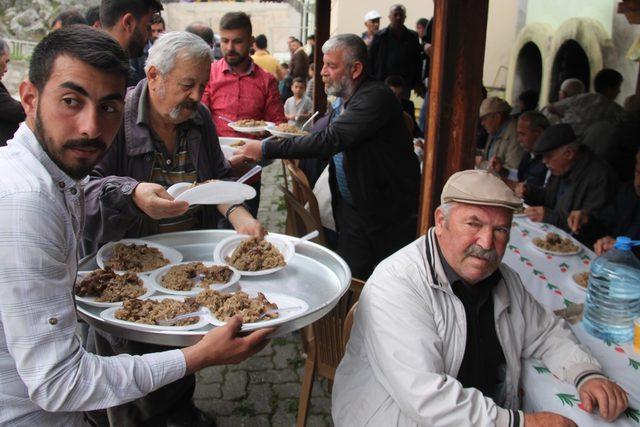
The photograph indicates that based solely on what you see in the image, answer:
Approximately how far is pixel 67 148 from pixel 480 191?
1415mm

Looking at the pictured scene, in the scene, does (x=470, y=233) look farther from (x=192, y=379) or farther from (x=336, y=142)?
(x=336, y=142)

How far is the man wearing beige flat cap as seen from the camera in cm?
618

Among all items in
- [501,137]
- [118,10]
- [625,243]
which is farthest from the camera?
[501,137]

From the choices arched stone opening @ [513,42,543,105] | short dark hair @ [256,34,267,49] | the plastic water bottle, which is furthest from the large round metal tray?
arched stone opening @ [513,42,543,105]

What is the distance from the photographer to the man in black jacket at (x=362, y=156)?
385cm

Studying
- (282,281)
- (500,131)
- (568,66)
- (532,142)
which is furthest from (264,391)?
(568,66)

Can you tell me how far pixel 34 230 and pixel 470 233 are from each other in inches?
58.2

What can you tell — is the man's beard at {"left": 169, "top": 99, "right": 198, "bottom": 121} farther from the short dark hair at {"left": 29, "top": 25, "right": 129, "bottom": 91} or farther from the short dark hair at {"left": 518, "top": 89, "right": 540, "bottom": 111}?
the short dark hair at {"left": 518, "top": 89, "right": 540, "bottom": 111}

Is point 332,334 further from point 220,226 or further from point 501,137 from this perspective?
point 501,137

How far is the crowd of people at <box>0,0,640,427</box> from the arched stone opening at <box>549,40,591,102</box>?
24.7ft

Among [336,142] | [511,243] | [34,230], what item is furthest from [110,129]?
[511,243]

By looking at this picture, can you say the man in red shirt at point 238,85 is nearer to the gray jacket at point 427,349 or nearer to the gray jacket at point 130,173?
the gray jacket at point 130,173

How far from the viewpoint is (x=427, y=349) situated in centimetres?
187

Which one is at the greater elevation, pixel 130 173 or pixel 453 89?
pixel 453 89
